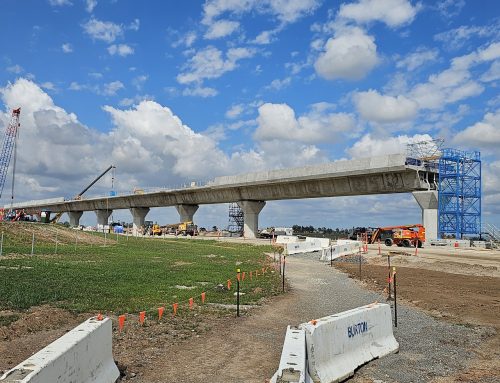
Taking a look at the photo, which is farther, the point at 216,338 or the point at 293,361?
the point at 216,338

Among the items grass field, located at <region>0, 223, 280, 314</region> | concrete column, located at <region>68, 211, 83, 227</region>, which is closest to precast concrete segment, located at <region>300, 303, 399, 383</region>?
grass field, located at <region>0, 223, 280, 314</region>

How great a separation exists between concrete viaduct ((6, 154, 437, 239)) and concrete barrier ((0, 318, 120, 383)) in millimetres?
44860

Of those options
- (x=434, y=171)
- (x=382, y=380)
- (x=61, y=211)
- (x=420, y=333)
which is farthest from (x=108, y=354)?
(x=61, y=211)

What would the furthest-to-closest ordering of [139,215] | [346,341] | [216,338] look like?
[139,215], [216,338], [346,341]

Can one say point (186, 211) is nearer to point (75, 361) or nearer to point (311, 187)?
point (311, 187)

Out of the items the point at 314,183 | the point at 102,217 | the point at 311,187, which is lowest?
the point at 102,217

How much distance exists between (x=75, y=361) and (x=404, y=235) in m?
54.3

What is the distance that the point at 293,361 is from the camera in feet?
22.9

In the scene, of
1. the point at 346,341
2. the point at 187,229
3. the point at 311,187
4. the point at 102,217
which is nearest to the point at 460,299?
the point at 346,341

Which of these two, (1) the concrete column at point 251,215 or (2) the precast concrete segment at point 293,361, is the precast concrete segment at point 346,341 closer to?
(2) the precast concrete segment at point 293,361

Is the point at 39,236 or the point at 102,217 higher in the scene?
the point at 102,217

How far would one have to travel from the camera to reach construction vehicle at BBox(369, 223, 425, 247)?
182 feet

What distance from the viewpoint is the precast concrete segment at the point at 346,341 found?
A: 8344 millimetres

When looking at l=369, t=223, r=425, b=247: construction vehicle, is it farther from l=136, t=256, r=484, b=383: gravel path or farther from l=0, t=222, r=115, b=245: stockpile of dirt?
l=136, t=256, r=484, b=383: gravel path
